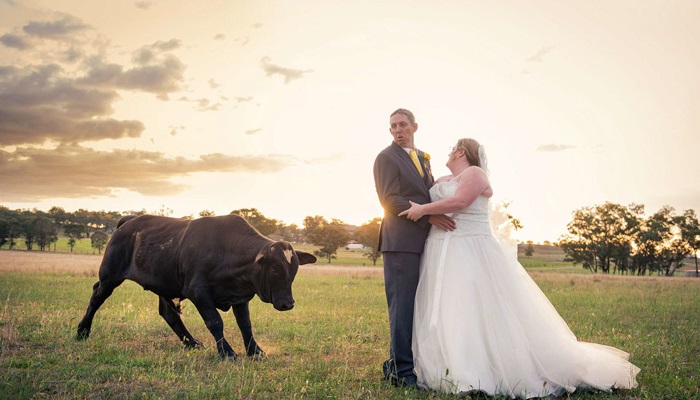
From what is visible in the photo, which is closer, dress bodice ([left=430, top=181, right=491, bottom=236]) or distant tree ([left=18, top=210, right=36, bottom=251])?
dress bodice ([left=430, top=181, right=491, bottom=236])

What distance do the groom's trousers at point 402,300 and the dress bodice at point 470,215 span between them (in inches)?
23.1

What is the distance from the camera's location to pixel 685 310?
17.0 metres

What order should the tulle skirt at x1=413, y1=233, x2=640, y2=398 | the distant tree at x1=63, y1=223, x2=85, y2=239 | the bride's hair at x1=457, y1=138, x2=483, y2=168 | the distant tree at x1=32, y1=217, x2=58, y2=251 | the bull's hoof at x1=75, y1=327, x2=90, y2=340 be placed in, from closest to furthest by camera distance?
the tulle skirt at x1=413, y1=233, x2=640, y2=398 < the bride's hair at x1=457, y1=138, x2=483, y2=168 < the bull's hoof at x1=75, y1=327, x2=90, y2=340 < the distant tree at x1=32, y1=217, x2=58, y2=251 < the distant tree at x1=63, y1=223, x2=85, y2=239

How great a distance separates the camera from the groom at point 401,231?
6516 mm

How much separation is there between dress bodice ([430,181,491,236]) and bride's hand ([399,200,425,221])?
0.38 metres

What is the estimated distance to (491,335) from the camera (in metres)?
6.07

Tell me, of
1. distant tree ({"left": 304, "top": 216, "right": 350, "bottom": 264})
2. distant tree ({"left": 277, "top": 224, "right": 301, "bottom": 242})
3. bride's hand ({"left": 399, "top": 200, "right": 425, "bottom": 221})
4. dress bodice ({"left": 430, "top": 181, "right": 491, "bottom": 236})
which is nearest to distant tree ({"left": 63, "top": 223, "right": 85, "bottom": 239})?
distant tree ({"left": 277, "top": 224, "right": 301, "bottom": 242})

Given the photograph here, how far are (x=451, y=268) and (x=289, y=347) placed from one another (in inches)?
158

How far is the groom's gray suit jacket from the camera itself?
661 centimetres

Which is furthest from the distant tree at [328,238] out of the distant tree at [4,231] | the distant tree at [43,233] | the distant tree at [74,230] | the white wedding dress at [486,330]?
the white wedding dress at [486,330]

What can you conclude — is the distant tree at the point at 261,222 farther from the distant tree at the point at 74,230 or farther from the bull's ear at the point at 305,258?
the bull's ear at the point at 305,258

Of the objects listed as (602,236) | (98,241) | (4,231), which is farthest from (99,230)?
(602,236)

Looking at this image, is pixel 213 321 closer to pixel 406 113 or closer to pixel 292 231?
pixel 406 113

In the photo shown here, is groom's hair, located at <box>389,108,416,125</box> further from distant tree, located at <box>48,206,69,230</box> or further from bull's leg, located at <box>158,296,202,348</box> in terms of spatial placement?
distant tree, located at <box>48,206,69,230</box>
